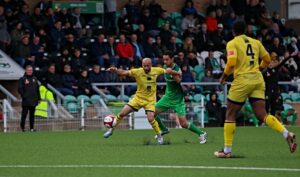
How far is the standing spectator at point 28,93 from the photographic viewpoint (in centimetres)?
2884

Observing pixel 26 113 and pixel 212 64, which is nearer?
pixel 26 113

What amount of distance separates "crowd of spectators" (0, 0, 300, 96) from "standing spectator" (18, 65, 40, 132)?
85.2 inches

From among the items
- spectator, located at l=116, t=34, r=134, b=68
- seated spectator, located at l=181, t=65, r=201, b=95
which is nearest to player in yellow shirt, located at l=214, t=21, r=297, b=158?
seated spectator, located at l=181, t=65, r=201, b=95

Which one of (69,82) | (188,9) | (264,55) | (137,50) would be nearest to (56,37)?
(69,82)

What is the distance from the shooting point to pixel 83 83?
32.1 m

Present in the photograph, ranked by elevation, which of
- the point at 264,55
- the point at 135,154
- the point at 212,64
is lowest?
the point at 135,154

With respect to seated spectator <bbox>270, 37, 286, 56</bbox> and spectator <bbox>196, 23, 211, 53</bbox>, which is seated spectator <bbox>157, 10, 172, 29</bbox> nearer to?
spectator <bbox>196, 23, 211, 53</bbox>

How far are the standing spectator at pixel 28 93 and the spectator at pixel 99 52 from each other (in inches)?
176

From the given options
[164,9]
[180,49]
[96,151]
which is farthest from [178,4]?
[96,151]

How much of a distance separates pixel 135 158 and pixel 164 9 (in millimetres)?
23120

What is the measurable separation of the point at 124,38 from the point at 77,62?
2528 mm

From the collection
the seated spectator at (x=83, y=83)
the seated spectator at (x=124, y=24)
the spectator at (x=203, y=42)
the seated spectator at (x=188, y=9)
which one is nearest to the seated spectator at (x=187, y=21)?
the seated spectator at (x=188, y=9)

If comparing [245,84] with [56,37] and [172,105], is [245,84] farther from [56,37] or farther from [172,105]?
[56,37]

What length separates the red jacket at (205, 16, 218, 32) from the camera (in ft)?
123
